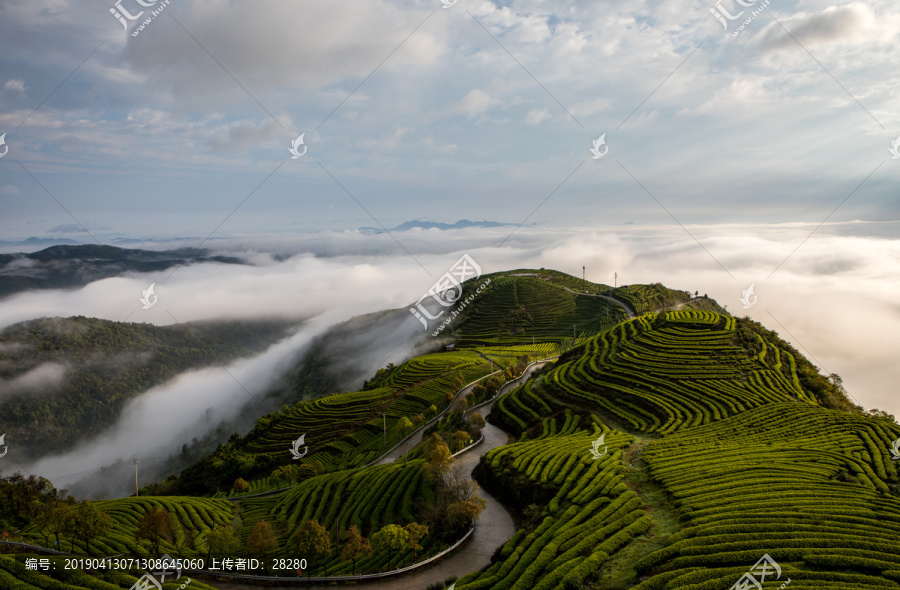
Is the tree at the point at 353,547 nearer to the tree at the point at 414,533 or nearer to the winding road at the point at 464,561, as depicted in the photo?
the winding road at the point at 464,561

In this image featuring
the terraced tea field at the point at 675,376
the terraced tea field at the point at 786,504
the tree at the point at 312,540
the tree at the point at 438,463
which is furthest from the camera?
the terraced tea field at the point at 675,376

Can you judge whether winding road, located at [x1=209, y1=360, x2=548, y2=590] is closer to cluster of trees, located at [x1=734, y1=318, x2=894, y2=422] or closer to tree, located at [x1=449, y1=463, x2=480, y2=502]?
tree, located at [x1=449, y1=463, x2=480, y2=502]

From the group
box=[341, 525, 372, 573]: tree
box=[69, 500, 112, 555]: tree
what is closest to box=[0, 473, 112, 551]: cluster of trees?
box=[69, 500, 112, 555]: tree

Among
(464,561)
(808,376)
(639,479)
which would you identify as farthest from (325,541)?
(808,376)

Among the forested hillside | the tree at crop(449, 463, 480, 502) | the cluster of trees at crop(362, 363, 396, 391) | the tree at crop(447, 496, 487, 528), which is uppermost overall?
the forested hillside

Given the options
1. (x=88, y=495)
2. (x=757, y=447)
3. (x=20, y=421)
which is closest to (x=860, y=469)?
(x=757, y=447)

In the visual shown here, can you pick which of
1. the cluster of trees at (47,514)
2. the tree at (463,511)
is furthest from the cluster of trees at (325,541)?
the cluster of trees at (47,514)

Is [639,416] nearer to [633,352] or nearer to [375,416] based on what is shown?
[633,352]

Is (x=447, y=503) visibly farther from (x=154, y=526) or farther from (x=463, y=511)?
(x=154, y=526)
